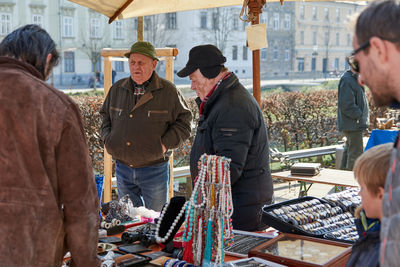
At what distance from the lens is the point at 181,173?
239 inches

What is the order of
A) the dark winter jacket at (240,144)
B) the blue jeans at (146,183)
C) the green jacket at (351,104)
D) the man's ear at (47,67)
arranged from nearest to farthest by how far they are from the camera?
1. the man's ear at (47,67)
2. the dark winter jacket at (240,144)
3. the blue jeans at (146,183)
4. the green jacket at (351,104)

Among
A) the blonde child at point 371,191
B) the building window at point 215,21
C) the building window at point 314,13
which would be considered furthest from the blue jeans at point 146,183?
the building window at point 314,13

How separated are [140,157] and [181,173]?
7.12 ft

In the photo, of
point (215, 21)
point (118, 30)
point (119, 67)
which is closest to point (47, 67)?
point (118, 30)

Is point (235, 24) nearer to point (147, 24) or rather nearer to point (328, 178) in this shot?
point (147, 24)

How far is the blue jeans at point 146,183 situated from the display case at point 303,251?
185 cm

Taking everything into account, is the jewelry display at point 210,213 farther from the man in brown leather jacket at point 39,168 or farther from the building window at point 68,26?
the building window at point 68,26

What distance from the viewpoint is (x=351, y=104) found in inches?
263

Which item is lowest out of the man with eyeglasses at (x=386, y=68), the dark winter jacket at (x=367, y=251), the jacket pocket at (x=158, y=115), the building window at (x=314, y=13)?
the dark winter jacket at (x=367, y=251)

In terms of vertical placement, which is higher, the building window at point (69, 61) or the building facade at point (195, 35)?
the building facade at point (195, 35)

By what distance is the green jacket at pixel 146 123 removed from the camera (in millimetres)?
3940

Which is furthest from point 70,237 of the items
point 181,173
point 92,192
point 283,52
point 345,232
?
point 283,52

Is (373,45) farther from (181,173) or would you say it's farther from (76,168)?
(181,173)

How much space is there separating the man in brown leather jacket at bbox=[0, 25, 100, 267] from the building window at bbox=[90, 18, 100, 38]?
28493 millimetres
